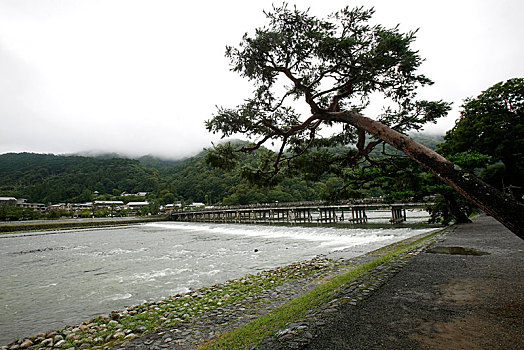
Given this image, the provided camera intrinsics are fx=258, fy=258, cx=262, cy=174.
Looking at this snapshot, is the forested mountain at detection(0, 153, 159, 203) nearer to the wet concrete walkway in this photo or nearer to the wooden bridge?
the wooden bridge

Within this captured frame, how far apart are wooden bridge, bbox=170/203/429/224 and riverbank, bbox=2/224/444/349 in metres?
9.88

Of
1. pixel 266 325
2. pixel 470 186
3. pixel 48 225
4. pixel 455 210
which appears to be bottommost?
pixel 48 225

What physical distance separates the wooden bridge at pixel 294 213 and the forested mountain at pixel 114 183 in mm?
7761

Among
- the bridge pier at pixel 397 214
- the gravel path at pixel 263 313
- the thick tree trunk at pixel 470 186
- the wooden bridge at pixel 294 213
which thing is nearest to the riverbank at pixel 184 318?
the gravel path at pixel 263 313

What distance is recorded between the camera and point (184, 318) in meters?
4.75

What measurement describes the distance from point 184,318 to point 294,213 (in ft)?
124

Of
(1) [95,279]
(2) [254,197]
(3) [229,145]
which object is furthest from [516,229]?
(2) [254,197]

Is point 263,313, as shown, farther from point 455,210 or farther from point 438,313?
point 455,210

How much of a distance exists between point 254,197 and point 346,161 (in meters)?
58.5

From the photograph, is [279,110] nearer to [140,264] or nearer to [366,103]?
[366,103]

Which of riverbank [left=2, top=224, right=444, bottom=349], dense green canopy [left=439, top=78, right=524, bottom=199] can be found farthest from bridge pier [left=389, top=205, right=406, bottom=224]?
riverbank [left=2, top=224, right=444, bottom=349]

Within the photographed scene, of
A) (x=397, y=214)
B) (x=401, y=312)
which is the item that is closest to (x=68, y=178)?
(x=397, y=214)

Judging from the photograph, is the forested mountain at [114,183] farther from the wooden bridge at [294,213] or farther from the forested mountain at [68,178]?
the wooden bridge at [294,213]

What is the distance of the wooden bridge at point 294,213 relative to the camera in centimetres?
3011
